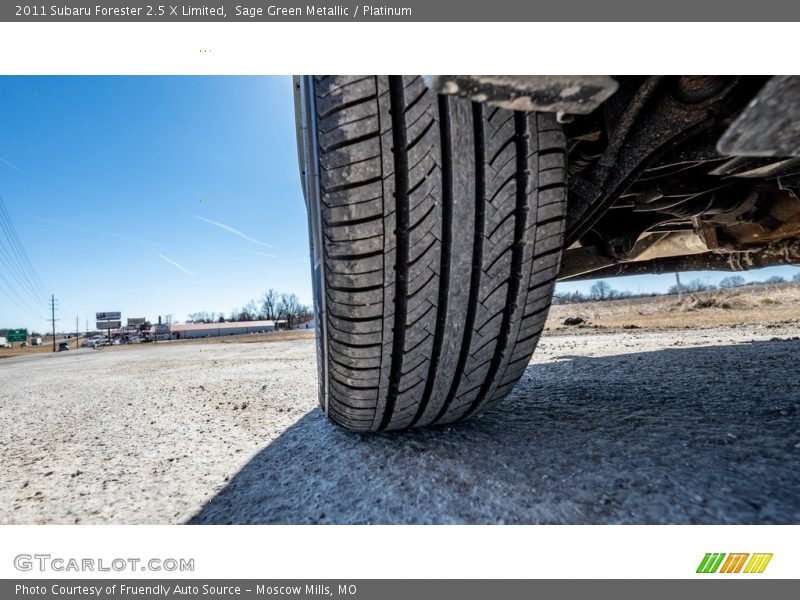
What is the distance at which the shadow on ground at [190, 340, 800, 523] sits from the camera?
0.72m

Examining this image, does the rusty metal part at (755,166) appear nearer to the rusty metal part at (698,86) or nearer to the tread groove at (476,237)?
the rusty metal part at (698,86)

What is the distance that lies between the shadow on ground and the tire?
8.3 inches

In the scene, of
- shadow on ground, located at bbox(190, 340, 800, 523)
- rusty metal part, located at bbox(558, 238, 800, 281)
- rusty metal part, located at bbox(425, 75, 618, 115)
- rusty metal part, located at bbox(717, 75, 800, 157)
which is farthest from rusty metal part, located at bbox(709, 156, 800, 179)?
rusty metal part, located at bbox(558, 238, 800, 281)

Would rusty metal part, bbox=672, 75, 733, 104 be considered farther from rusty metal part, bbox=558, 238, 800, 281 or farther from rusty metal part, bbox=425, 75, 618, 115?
rusty metal part, bbox=558, 238, 800, 281

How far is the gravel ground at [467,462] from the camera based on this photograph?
752 millimetres

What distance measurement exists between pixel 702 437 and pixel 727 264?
1935 millimetres

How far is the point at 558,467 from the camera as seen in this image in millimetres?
898

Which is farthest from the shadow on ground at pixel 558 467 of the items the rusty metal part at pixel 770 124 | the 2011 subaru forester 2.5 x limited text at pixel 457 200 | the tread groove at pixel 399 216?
the rusty metal part at pixel 770 124

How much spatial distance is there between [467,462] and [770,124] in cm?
87

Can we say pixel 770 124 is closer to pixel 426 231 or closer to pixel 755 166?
pixel 755 166

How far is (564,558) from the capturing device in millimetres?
667

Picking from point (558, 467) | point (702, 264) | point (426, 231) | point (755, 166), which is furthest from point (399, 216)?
point (702, 264)
